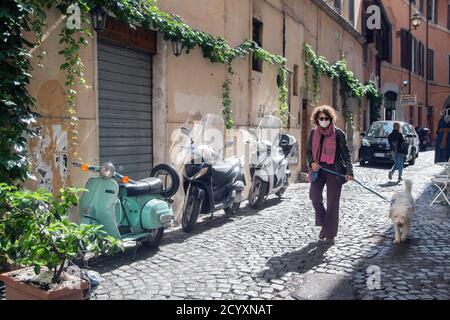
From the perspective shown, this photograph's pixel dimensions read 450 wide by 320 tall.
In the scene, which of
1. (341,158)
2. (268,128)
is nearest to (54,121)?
(341,158)

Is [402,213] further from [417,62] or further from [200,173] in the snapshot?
[417,62]

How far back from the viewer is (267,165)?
9188 millimetres

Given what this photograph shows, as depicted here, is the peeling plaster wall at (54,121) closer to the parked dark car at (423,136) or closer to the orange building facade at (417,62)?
the orange building facade at (417,62)

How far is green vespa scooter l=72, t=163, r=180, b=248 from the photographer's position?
523 centimetres

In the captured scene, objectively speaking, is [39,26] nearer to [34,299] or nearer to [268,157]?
[34,299]

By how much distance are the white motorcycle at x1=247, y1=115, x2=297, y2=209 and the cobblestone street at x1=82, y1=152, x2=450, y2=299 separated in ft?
2.67

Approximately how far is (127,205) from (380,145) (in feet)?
→ 44.5

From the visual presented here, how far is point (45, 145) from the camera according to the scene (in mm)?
5426

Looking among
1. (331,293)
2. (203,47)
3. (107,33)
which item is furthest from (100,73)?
(331,293)

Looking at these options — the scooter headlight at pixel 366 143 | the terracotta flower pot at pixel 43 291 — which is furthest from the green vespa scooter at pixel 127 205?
the scooter headlight at pixel 366 143

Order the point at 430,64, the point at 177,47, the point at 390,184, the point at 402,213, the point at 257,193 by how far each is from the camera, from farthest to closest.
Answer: the point at 430,64 → the point at 390,184 → the point at 257,193 → the point at 177,47 → the point at 402,213

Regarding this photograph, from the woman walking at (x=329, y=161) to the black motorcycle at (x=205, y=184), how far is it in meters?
1.62

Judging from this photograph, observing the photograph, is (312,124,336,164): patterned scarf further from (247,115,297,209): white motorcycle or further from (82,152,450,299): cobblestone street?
(247,115,297,209): white motorcycle

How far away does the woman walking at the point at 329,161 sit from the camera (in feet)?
20.6
